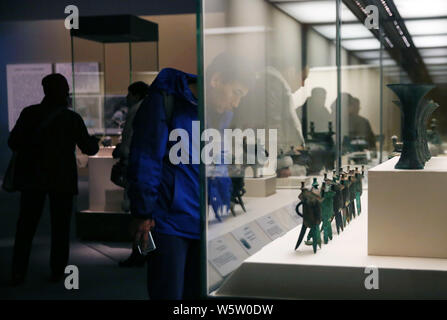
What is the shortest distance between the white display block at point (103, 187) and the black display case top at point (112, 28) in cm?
111

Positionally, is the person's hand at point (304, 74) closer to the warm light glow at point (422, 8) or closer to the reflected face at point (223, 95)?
the warm light glow at point (422, 8)

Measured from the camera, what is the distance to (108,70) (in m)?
6.37

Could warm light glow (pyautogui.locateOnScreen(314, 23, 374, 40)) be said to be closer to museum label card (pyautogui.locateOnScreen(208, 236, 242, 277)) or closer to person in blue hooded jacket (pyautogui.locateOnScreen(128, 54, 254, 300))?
person in blue hooded jacket (pyautogui.locateOnScreen(128, 54, 254, 300))

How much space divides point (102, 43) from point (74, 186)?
2637 mm

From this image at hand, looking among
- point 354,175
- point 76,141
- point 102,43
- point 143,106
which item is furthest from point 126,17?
point 143,106

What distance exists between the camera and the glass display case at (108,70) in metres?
6.16

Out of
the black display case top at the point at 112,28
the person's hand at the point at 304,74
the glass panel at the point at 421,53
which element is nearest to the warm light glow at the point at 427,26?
the glass panel at the point at 421,53

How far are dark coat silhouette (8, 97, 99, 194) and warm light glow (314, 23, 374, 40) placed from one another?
178 cm

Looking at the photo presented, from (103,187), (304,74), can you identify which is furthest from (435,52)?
(103,187)

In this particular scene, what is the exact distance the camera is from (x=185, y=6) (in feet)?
27.9

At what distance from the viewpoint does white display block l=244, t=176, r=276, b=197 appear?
1.90m

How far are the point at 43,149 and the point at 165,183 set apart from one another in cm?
222

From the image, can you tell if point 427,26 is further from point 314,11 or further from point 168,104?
point 168,104

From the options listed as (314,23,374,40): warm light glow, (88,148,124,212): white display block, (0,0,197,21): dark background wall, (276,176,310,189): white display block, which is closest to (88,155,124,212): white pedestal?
(88,148,124,212): white display block
